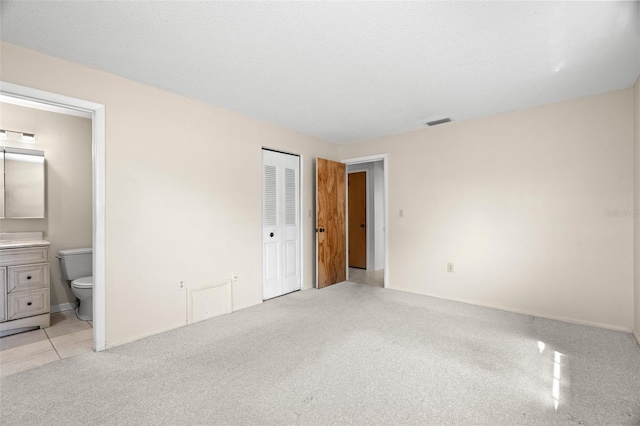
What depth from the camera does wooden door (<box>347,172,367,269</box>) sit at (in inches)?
238

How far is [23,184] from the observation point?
3.23 m

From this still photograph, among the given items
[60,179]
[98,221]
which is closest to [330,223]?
[98,221]

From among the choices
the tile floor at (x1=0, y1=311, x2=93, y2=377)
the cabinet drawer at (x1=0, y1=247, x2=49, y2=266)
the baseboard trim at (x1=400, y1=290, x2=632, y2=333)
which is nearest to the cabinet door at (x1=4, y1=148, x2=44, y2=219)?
the cabinet drawer at (x1=0, y1=247, x2=49, y2=266)

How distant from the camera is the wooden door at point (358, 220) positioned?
6055mm

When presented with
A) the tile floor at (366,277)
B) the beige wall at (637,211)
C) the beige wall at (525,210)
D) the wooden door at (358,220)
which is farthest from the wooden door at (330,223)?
the beige wall at (637,211)

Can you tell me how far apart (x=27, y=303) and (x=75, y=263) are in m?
0.61

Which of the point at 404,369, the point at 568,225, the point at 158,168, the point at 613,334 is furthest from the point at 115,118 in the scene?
the point at 613,334

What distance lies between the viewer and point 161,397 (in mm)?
1812

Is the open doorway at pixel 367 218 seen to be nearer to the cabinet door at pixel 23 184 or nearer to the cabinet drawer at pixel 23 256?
the cabinet drawer at pixel 23 256

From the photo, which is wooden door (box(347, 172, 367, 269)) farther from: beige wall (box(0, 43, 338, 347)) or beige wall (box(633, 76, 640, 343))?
beige wall (box(633, 76, 640, 343))

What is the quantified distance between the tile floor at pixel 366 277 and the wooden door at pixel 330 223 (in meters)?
0.31

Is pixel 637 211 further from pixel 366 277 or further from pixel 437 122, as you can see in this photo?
pixel 366 277

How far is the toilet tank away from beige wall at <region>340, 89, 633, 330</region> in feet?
13.1

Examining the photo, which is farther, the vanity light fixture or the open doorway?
the open doorway
